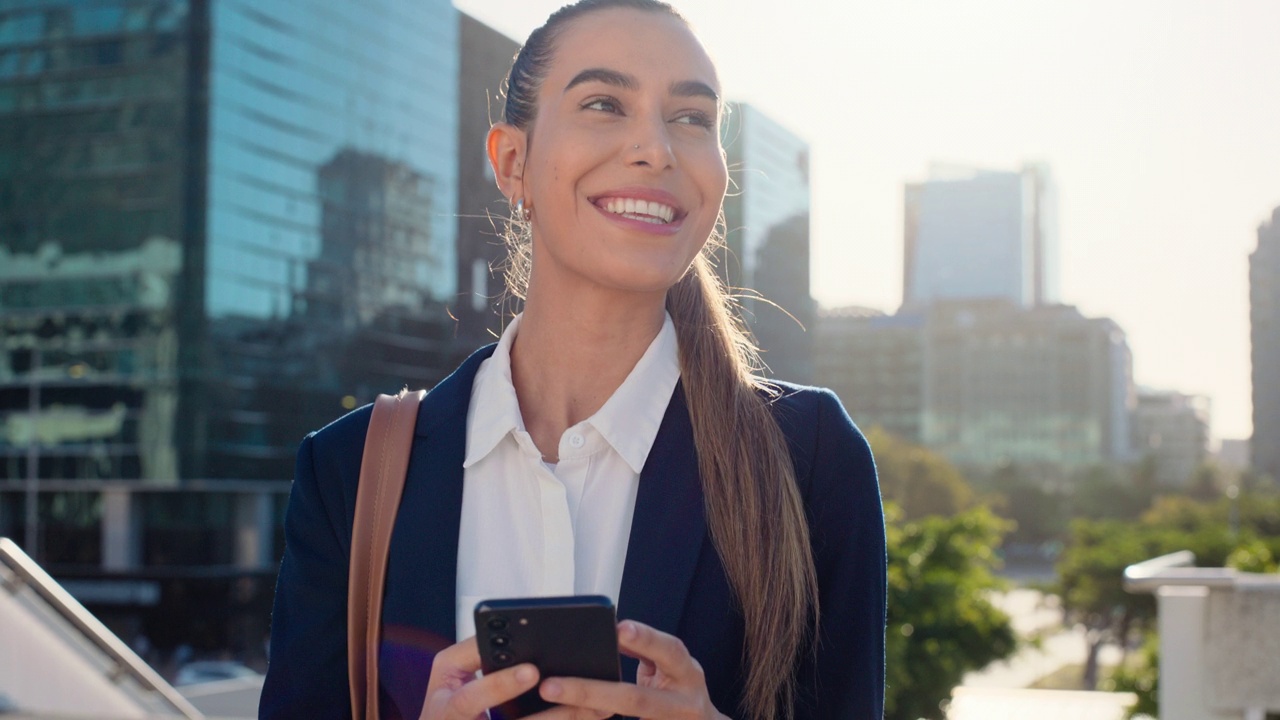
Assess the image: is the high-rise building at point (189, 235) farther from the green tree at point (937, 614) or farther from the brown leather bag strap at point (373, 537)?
the brown leather bag strap at point (373, 537)

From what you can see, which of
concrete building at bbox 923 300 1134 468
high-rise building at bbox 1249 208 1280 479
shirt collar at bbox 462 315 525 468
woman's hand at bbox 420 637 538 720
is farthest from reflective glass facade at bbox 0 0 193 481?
concrete building at bbox 923 300 1134 468

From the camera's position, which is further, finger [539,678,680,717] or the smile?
the smile

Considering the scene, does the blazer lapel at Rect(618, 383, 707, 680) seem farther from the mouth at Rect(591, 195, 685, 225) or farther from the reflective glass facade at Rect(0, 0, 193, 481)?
the reflective glass facade at Rect(0, 0, 193, 481)

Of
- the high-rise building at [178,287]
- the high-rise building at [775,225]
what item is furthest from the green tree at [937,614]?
the high-rise building at [178,287]

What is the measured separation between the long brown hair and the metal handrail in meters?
3.18

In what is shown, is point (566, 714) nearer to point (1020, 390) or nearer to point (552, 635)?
point (552, 635)

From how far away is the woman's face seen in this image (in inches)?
66.2

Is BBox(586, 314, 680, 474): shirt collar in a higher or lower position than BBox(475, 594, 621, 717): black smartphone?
higher

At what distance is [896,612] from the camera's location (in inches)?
763

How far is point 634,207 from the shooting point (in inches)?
66.0

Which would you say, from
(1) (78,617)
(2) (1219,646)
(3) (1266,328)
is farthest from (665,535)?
(3) (1266,328)

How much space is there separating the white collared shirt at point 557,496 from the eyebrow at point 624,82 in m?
0.34

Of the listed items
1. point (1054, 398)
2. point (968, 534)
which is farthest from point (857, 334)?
point (968, 534)

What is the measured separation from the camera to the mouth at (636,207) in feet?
5.49
